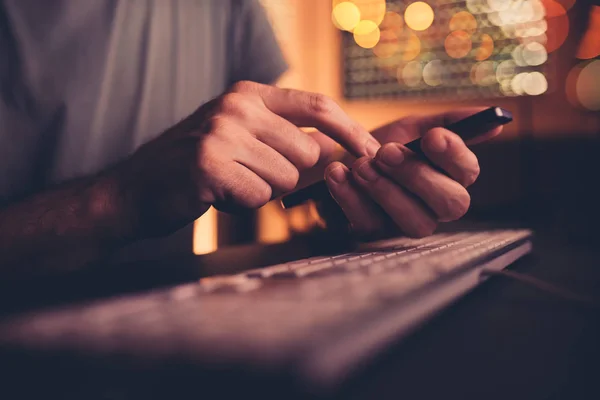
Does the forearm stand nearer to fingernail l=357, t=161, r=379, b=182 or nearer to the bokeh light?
fingernail l=357, t=161, r=379, b=182

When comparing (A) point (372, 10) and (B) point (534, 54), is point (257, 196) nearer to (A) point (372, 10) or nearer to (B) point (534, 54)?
(B) point (534, 54)

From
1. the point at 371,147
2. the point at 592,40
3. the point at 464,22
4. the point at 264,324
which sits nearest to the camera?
the point at 264,324

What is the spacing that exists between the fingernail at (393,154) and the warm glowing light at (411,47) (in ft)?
4.70

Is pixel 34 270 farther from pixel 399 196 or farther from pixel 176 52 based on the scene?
pixel 176 52

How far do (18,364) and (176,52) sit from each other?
0.85 m

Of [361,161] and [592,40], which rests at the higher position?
[592,40]

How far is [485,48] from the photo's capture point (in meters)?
1.66

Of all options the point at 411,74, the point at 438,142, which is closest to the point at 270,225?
the point at 411,74

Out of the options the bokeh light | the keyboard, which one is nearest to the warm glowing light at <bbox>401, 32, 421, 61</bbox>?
the bokeh light

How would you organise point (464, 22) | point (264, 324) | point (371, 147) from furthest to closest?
point (464, 22) → point (371, 147) → point (264, 324)

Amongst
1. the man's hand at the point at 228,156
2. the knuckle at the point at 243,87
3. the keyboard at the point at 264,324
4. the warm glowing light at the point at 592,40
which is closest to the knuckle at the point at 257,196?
the man's hand at the point at 228,156

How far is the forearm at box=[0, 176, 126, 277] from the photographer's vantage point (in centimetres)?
53

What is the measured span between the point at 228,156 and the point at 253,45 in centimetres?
67

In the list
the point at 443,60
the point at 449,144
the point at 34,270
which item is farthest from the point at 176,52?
the point at 443,60
